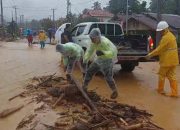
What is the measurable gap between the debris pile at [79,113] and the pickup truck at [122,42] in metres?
3.63

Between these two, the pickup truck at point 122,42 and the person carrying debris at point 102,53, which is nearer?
→ the person carrying debris at point 102,53

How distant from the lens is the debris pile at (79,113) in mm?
6922

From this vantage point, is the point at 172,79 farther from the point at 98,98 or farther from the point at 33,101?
the point at 33,101

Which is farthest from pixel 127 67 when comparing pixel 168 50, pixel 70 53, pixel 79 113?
pixel 79 113

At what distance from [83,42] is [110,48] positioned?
4724 millimetres

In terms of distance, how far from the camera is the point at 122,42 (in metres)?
13.9

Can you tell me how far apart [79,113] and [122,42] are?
641 centimetres

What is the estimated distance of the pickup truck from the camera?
1267cm

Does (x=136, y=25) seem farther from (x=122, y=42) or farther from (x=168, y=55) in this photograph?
(x=168, y=55)

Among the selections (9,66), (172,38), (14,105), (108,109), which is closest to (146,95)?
(172,38)

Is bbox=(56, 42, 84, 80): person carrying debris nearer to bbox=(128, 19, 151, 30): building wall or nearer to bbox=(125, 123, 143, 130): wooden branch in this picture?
bbox=(125, 123, 143, 130): wooden branch

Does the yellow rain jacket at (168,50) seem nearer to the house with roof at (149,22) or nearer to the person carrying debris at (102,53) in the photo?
the person carrying debris at (102,53)

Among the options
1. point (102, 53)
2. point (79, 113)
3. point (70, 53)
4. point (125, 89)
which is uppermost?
point (102, 53)

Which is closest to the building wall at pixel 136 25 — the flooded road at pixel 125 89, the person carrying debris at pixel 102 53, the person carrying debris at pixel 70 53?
the flooded road at pixel 125 89
